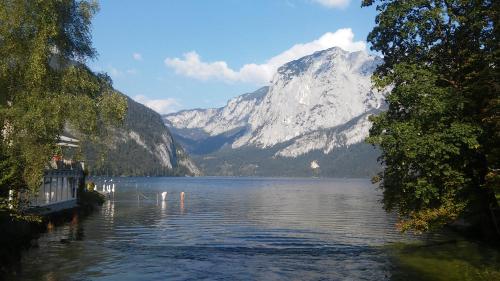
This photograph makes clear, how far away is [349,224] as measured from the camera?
59156mm

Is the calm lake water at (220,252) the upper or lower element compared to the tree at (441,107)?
lower

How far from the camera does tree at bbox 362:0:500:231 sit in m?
25.3

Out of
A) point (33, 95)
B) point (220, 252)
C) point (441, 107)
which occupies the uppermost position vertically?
point (33, 95)

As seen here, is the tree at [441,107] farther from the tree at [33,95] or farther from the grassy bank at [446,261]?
the tree at [33,95]

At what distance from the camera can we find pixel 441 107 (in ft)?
80.5

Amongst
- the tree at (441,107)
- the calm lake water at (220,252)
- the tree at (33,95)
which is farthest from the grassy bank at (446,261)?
the tree at (33,95)

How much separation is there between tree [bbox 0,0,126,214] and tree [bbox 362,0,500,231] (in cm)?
1833

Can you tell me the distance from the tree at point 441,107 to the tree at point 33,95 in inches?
722

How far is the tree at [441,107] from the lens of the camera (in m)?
25.3

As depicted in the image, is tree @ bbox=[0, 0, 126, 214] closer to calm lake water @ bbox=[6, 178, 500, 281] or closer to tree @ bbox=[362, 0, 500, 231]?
calm lake water @ bbox=[6, 178, 500, 281]

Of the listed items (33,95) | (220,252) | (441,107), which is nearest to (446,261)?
(441,107)

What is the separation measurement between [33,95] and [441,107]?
2241 cm

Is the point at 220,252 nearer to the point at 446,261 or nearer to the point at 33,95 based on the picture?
the point at 446,261

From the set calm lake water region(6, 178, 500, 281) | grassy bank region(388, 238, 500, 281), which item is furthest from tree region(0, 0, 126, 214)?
grassy bank region(388, 238, 500, 281)
